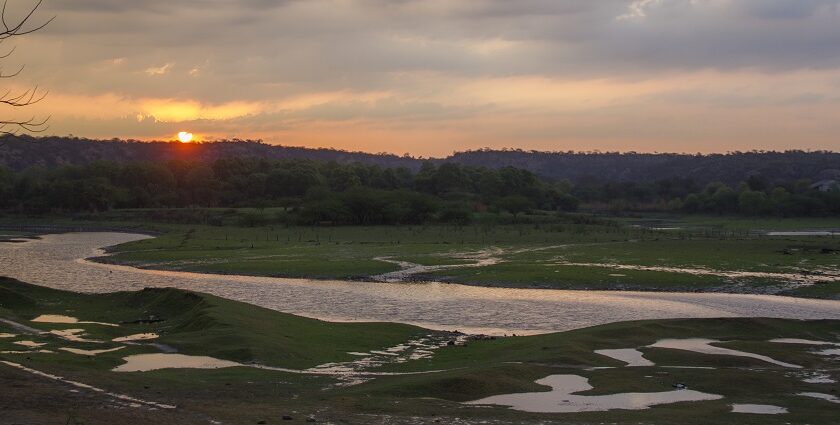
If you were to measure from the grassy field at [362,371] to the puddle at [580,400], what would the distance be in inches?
21.9

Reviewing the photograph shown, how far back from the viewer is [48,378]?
22125mm

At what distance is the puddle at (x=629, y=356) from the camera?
3122 cm

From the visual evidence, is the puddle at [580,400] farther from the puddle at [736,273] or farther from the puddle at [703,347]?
the puddle at [736,273]

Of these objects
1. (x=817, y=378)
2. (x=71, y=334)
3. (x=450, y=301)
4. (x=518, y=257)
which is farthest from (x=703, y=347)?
(x=518, y=257)

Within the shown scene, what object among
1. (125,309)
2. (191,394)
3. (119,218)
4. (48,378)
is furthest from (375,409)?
(119,218)

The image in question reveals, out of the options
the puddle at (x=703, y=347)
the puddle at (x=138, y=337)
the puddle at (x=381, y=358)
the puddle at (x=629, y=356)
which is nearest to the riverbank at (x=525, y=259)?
the puddle at (x=703, y=347)

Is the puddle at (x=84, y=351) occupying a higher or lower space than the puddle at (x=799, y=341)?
higher

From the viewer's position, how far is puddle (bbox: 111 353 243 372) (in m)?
28.6

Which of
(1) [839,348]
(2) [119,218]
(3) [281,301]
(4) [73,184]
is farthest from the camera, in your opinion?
(4) [73,184]

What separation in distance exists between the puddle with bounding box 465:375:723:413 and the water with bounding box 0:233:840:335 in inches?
638

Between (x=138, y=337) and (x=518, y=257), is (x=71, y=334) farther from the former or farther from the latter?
(x=518, y=257)

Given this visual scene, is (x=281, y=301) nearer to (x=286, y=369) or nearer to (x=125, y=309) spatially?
(x=125, y=309)

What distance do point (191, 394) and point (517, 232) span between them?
9692 cm

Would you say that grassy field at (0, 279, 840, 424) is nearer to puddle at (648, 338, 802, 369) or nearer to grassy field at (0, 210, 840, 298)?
puddle at (648, 338, 802, 369)
